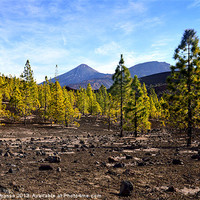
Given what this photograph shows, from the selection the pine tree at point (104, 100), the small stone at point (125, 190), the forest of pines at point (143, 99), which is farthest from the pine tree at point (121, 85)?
the pine tree at point (104, 100)

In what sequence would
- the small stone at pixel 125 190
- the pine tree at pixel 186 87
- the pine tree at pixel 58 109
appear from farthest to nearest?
1. the pine tree at pixel 58 109
2. the pine tree at pixel 186 87
3. the small stone at pixel 125 190

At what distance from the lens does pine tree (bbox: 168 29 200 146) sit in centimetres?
1681

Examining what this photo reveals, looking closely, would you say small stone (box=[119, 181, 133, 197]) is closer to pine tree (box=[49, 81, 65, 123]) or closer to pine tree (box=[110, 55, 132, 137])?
pine tree (box=[110, 55, 132, 137])

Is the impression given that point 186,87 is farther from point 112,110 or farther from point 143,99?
point 112,110

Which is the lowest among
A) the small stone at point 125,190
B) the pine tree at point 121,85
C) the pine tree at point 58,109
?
the small stone at point 125,190

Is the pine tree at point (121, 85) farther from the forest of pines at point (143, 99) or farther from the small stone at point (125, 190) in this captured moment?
the small stone at point (125, 190)

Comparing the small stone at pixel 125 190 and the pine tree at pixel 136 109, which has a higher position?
the pine tree at pixel 136 109

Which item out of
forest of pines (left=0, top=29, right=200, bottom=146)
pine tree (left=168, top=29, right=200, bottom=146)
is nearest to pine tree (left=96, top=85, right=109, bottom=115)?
forest of pines (left=0, top=29, right=200, bottom=146)

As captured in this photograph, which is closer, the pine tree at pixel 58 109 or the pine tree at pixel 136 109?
the pine tree at pixel 136 109

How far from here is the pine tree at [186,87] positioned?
1681 centimetres

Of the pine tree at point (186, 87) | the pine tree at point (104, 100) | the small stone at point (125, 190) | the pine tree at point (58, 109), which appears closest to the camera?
the small stone at point (125, 190)

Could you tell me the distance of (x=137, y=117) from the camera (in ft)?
90.0

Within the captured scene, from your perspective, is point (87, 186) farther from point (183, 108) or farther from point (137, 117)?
point (137, 117)

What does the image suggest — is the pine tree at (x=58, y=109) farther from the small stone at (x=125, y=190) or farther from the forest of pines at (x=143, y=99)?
the small stone at (x=125, y=190)
